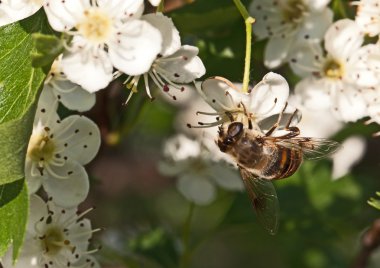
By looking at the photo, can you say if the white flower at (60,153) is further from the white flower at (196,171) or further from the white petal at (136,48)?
the white flower at (196,171)

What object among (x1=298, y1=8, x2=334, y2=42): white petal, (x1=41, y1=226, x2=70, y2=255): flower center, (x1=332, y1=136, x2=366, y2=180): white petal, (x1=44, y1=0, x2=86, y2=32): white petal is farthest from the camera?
(x1=332, y1=136, x2=366, y2=180): white petal

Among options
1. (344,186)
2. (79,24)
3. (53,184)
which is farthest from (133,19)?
(344,186)

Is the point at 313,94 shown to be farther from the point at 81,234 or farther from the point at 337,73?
the point at 81,234

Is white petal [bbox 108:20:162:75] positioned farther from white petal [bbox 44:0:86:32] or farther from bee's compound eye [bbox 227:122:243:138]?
bee's compound eye [bbox 227:122:243:138]

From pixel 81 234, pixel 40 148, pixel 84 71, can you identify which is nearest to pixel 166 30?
pixel 84 71

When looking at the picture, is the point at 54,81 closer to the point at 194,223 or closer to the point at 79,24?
the point at 79,24

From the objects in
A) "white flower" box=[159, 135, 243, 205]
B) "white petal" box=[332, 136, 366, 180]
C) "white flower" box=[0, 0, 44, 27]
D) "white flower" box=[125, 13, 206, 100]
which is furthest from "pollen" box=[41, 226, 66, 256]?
"white petal" box=[332, 136, 366, 180]
